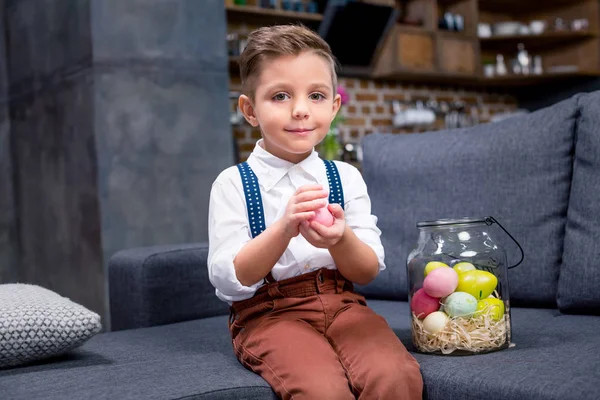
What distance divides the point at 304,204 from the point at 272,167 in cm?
27

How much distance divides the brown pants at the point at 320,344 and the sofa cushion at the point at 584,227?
488 millimetres

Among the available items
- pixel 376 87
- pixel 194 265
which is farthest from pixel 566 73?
pixel 194 265

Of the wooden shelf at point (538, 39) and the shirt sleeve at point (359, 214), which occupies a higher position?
the wooden shelf at point (538, 39)

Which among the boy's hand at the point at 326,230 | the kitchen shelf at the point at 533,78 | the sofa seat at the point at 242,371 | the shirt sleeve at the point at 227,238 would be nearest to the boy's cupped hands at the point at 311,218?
the boy's hand at the point at 326,230

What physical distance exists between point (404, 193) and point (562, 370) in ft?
2.78

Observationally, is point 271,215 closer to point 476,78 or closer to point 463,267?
point 463,267

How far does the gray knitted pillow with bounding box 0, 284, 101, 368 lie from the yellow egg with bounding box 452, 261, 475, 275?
705 mm

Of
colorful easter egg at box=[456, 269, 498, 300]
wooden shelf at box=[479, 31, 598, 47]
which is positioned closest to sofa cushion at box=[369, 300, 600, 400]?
colorful easter egg at box=[456, 269, 498, 300]

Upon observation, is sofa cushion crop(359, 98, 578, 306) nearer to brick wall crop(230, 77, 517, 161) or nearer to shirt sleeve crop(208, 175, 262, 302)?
shirt sleeve crop(208, 175, 262, 302)

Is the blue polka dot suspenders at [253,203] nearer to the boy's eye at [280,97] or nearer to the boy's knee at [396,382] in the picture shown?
the boy's eye at [280,97]

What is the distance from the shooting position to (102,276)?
2.79m

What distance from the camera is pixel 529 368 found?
44.1 inches

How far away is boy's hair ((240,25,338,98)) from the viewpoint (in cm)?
131

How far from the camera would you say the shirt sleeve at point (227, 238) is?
127 cm
